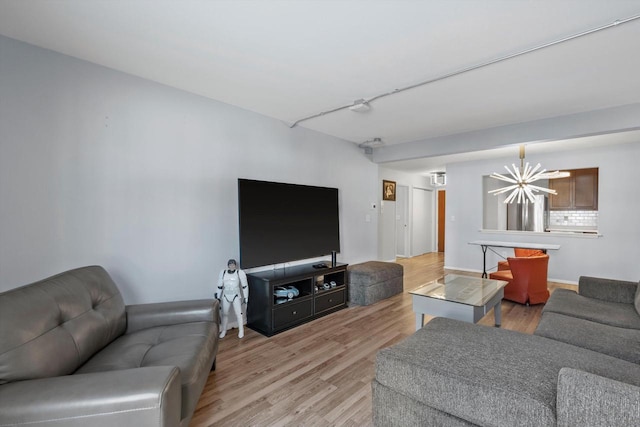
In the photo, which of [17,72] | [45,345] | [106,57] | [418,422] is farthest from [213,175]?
[418,422]

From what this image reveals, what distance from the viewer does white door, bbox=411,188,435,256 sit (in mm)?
8148

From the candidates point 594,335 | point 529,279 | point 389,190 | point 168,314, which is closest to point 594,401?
point 594,335

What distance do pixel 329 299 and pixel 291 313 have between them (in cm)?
62

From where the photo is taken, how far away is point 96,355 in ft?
5.83

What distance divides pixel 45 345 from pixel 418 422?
1.85 m

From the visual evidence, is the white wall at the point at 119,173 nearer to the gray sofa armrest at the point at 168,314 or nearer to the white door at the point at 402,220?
the gray sofa armrest at the point at 168,314

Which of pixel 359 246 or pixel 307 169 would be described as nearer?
pixel 307 169

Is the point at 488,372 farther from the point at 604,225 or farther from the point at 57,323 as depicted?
the point at 604,225

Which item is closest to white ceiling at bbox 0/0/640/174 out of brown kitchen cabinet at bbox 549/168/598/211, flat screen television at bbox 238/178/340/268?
flat screen television at bbox 238/178/340/268

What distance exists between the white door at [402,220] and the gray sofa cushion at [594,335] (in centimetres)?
544

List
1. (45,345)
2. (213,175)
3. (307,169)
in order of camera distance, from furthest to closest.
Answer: (307,169)
(213,175)
(45,345)

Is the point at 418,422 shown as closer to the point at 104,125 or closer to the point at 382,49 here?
the point at 382,49

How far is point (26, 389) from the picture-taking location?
1.21 meters

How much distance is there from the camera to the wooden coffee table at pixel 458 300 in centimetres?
270
